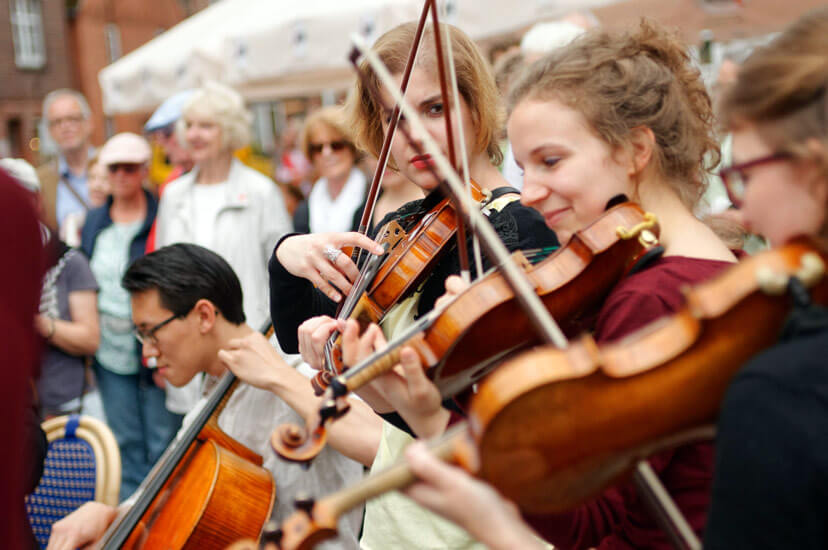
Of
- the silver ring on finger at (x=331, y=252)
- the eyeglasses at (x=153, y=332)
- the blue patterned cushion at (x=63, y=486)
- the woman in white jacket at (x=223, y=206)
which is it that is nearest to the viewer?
the silver ring on finger at (x=331, y=252)

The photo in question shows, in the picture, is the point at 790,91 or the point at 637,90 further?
the point at 637,90

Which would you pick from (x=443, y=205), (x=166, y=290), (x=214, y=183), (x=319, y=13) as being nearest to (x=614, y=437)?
(x=443, y=205)

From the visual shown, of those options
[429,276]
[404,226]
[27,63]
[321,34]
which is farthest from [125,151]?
[27,63]

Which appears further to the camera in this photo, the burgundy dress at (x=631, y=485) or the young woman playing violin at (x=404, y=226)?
the young woman playing violin at (x=404, y=226)

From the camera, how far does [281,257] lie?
1.82 m

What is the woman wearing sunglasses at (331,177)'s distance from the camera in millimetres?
4129

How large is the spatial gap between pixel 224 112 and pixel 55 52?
19720 mm

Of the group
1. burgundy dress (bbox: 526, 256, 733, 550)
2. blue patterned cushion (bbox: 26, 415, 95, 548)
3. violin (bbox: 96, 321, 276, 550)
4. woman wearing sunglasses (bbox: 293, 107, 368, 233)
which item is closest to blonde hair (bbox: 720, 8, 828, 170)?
burgundy dress (bbox: 526, 256, 733, 550)

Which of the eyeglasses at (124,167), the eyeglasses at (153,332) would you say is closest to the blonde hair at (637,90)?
the eyeglasses at (153,332)

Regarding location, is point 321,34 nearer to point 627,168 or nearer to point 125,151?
point 125,151

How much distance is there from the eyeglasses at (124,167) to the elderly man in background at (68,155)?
1.19 m

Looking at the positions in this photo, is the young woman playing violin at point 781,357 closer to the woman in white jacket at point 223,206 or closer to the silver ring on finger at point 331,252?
the silver ring on finger at point 331,252

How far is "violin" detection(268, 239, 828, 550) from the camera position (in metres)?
0.85

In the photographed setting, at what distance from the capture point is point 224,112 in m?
4.06
